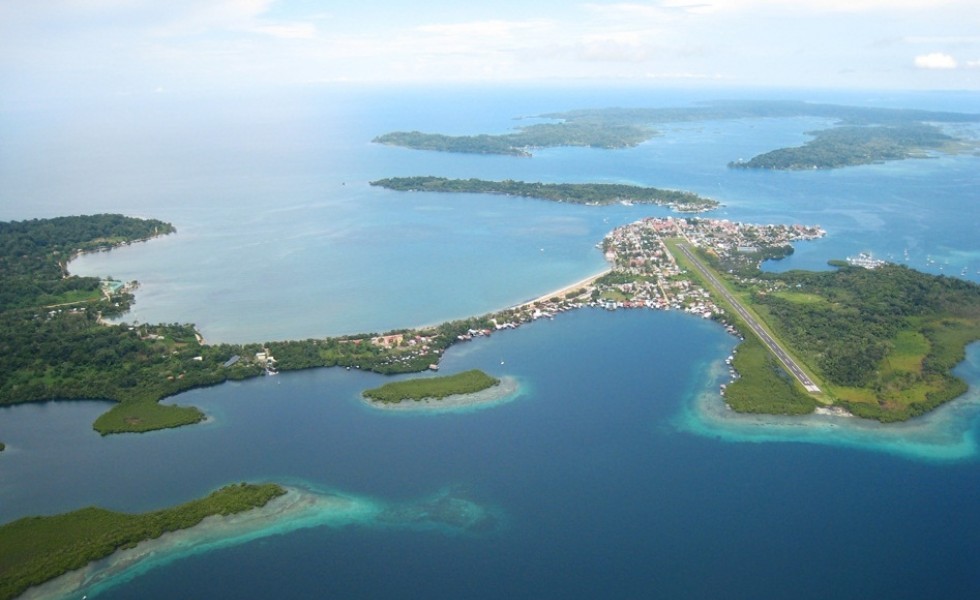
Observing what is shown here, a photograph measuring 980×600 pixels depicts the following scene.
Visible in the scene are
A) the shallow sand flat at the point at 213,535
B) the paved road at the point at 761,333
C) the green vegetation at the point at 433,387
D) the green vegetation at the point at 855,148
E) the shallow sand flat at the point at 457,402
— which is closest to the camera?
the shallow sand flat at the point at 213,535

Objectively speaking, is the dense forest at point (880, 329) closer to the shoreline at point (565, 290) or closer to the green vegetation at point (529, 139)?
the shoreline at point (565, 290)

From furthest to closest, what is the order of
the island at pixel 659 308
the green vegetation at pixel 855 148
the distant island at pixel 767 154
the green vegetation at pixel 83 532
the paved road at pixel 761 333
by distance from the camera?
the distant island at pixel 767 154, the green vegetation at pixel 855 148, the paved road at pixel 761 333, the island at pixel 659 308, the green vegetation at pixel 83 532

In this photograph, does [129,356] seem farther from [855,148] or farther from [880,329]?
[855,148]

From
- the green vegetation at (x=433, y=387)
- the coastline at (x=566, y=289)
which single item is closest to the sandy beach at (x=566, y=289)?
the coastline at (x=566, y=289)

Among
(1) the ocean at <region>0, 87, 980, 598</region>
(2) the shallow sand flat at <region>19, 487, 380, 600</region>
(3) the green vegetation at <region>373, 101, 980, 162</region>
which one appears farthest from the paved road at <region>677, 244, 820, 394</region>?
(3) the green vegetation at <region>373, 101, 980, 162</region>

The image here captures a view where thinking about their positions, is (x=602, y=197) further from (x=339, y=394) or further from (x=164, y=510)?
(x=164, y=510)

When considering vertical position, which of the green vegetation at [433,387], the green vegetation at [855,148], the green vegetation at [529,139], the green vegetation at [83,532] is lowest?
the green vegetation at [83,532]

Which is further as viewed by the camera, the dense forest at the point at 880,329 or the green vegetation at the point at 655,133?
the green vegetation at the point at 655,133
